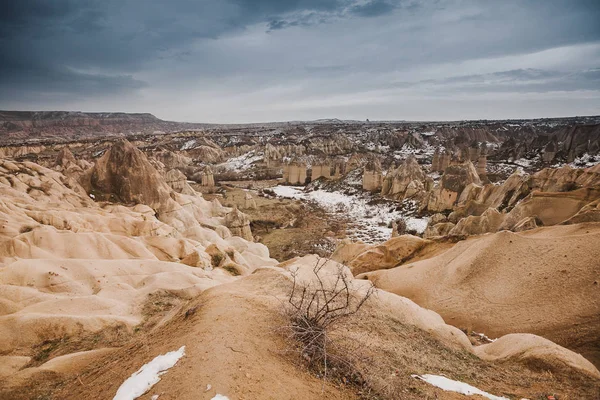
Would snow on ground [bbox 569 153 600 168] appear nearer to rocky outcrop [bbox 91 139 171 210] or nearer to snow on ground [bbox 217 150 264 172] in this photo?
rocky outcrop [bbox 91 139 171 210]

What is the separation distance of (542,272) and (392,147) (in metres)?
89.6

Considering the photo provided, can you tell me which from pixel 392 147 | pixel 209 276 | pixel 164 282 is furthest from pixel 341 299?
pixel 392 147

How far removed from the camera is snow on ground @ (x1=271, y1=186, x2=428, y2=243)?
2905cm

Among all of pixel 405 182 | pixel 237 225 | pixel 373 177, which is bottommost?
pixel 237 225

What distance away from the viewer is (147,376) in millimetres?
4078

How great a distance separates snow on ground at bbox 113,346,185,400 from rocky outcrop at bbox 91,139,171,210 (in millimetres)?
22411

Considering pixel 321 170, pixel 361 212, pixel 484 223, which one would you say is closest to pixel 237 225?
pixel 361 212

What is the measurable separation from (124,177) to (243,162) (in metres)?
58.0

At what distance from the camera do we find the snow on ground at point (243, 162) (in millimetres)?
75725

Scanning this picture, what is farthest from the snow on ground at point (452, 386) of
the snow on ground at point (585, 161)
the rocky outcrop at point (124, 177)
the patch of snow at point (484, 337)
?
the snow on ground at point (585, 161)

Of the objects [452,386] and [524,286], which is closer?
[452,386]

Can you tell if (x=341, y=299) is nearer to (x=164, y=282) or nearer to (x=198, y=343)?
(x=198, y=343)

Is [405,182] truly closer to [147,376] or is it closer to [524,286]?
[524,286]

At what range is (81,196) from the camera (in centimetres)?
2216
